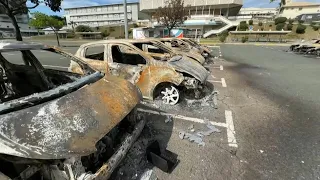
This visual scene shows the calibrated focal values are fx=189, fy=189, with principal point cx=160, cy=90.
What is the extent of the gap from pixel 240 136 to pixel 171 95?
190 centimetres

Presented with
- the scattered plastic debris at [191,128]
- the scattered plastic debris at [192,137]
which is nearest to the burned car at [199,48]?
the scattered plastic debris at [191,128]

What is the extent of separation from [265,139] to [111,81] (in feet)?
9.67

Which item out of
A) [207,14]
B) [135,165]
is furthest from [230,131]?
[207,14]

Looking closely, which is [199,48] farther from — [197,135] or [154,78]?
[197,135]

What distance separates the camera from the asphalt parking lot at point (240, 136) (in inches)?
108

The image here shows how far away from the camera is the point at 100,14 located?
89.0 meters

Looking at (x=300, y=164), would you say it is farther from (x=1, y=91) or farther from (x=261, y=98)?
(x=1, y=91)

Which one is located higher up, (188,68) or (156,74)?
(188,68)

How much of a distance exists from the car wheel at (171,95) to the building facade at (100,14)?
85.1m

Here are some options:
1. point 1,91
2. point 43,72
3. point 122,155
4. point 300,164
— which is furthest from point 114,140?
point 300,164

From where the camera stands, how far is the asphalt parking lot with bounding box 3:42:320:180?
274 centimetres

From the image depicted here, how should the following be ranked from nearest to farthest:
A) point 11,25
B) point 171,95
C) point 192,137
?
point 192,137
point 171,95
point 11,25

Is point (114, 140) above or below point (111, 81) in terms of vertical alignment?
below

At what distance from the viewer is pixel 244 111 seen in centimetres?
465
